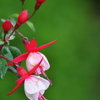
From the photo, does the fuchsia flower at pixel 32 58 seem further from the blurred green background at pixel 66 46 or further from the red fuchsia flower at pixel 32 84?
the blurred green background at pixel 66 46

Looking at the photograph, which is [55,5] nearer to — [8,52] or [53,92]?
[53,92]

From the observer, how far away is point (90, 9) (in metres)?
2.63

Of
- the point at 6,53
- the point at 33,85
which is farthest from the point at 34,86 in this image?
the point at 6,53

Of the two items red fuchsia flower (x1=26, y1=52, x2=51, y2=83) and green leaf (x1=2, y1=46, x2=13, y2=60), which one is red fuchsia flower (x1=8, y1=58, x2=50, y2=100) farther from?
green leaf (x1=2, y1=46, x2=13, y2=60)

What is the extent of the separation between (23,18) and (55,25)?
1378mm

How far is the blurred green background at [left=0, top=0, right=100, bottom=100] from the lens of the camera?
217cm

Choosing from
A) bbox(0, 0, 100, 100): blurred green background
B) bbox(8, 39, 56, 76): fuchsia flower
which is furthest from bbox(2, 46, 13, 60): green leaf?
bbox(0, 0, 100, 100): blurred green background

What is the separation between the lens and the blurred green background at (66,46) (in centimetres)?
217

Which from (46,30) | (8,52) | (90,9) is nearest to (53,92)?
(46,30)

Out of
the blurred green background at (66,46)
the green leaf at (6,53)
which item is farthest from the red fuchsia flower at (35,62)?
the blurred green background at (66,46)

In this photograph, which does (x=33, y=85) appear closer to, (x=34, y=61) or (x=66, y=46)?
(x=34, y=61)

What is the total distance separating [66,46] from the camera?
229 cm

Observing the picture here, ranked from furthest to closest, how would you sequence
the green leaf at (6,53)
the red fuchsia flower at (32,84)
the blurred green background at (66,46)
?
the blurred green background at (66,46), the green leaf at (6,53), the red fuchsia flower at (32,84)

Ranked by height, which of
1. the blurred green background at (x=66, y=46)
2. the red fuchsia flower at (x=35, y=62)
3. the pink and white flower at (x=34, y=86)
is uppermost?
the red fuchsia flower at (x=35, y=62)
